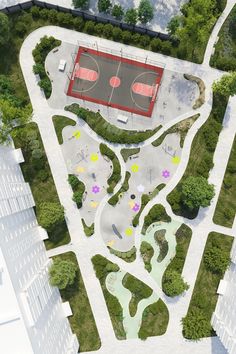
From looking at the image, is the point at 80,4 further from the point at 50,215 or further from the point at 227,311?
the point at 227,311

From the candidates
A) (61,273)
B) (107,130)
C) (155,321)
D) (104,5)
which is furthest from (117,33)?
(155,321)

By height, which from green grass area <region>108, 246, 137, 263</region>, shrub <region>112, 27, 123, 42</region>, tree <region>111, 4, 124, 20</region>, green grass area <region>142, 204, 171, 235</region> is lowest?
green grass area <region>108, 246, 137, 263</region>

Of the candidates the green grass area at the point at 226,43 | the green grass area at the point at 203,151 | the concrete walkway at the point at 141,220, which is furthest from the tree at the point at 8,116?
the green grass area at the point at 226,43

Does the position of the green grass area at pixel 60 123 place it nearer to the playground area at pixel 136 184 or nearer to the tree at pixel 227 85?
the playground area at pixel 136 184

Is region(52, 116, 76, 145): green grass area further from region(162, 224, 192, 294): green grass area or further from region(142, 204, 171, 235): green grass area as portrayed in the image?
region(162, 224, 192, 294): green grass area

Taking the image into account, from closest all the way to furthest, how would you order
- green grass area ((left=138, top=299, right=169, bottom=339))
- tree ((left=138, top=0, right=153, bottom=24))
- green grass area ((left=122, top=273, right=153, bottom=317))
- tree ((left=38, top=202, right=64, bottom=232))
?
tree ((left=38, top=202, right=64, bottom=232)), tree ((left=138, top=0, right=153, bottom=24)), green grass area ((left=122, top=273, right=153, bottom=317)), green grass area ((left=138, top=299, right=169, bottom=339))

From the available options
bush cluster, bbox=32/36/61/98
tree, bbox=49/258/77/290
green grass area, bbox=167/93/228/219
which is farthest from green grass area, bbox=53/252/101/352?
bush cluster, bbox=32/36/61/98
